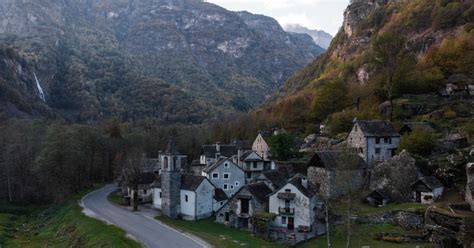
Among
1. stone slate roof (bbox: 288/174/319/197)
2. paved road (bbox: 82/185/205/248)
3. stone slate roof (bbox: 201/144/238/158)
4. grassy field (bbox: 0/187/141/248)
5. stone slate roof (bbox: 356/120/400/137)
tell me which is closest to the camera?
paved road (bbox: 82/185/205/248)

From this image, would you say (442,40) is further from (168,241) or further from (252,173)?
(168,241)

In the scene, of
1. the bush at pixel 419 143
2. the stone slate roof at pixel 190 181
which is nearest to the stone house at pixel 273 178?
the stone slate roof at pixel 190 181

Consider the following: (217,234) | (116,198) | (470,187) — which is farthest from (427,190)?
(116,198)

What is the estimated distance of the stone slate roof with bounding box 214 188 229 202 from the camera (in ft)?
207

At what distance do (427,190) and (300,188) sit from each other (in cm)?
1374

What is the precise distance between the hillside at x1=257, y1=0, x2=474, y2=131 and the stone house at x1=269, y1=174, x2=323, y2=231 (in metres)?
34.8

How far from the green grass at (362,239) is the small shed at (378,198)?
5946 mm

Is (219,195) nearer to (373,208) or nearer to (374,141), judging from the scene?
(373,208)

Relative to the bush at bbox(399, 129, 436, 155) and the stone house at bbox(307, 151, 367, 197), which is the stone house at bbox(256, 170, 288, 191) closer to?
the stone house at bbox(307, 151, 367, 197)

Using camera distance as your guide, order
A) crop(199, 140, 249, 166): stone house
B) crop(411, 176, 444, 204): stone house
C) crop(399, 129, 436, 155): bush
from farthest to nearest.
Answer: crop(199, 140, 249, 166): stone house
crop(399, 129, 436, 155): bush
crop(411, 176, 444, 204): stone house

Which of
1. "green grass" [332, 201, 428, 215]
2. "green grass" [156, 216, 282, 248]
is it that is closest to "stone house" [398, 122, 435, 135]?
"green grass" [332, 201, 428, 215]

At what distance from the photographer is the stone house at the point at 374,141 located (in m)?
63.8

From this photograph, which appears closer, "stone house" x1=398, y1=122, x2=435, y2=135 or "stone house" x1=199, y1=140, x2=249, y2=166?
"stone house" x1=398, y1=122, x2=435, y2=135

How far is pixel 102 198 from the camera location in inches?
2950
